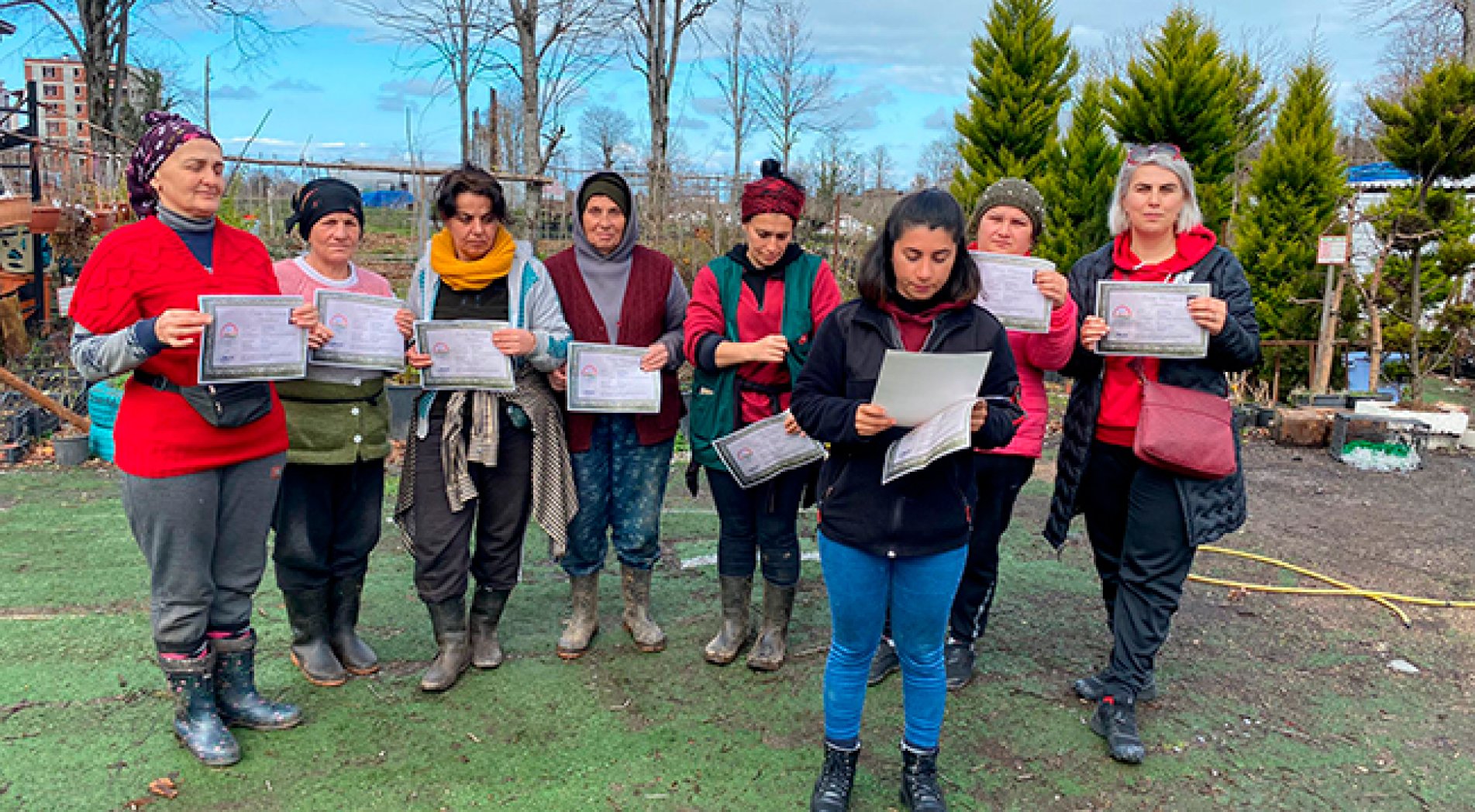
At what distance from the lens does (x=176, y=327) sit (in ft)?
8.45

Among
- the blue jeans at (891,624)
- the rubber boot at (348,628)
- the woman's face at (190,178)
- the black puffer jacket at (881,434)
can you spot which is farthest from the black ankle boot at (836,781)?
the woman's face at (190,178)

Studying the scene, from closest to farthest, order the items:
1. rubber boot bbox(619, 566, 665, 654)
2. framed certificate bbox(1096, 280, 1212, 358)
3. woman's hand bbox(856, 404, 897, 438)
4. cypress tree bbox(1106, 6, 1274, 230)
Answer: woman's hand bbox(856, 404, 897, 438)
framed certificate bbox(1096, 280, 1212, 358)
rubber boot bbox(619, 566, 665, 654)
cypress tree bbox(1106, 6, 1274, 230)

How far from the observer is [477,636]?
12.4 feet

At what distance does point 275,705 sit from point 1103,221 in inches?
421

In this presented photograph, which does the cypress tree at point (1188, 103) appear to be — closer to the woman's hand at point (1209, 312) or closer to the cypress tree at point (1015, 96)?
the cypress tree at point (1015, 96)

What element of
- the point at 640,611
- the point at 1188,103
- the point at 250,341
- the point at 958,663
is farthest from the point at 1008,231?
the point at 1188,103

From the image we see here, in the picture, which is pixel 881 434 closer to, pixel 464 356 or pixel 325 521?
pixel 464 356

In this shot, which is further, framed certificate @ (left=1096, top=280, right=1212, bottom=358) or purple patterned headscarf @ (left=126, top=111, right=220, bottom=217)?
framed certificate @ (left=1096, top=280, right=1212, bottom=358)

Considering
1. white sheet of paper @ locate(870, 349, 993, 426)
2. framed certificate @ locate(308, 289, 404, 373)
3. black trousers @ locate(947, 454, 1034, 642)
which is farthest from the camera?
black trousers @ locate(947, 454, 1034, 642)

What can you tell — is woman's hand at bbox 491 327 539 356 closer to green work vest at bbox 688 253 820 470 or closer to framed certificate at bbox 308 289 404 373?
framed certificate at bbox 308 289 404 373

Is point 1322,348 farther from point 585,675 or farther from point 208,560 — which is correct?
point 208,560

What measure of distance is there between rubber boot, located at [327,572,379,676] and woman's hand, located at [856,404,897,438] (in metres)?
2.26

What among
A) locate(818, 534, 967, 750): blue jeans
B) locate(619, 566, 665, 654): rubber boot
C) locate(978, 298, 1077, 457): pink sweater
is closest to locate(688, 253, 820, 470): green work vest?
locate(619, 566, 665, 654): rubber boot

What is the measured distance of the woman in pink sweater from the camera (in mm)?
3248
